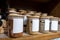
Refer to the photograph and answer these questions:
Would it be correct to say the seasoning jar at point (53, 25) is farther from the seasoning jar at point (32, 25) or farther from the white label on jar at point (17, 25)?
the white label on jar at point (17, 25)

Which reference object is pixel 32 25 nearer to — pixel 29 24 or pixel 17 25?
pixel 29 24

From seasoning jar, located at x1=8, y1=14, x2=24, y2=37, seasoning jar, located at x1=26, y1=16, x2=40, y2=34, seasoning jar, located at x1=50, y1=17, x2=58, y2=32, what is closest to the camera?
seasoning jar, located at x1=8, y1=14, x2=24, y2=37

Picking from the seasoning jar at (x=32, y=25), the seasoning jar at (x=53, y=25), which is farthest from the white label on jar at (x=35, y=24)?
the seasoning jar at (x=53, y=25)

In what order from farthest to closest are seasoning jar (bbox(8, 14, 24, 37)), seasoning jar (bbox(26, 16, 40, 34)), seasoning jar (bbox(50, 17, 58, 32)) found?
seasoning jar (bbox(50, 17, 58, 32)) → seasoning jar (bbox(26, 16, 40, 34)) → seasoning jar (bbox(8, 14, 24, 37))

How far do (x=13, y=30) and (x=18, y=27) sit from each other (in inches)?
1.4

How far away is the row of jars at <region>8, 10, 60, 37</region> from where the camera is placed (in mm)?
747

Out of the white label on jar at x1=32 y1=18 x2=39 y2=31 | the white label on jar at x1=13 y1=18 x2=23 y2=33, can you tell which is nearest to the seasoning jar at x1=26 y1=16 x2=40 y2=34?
the white label on jar at x1=32 y1=18 x2=39 y2=31

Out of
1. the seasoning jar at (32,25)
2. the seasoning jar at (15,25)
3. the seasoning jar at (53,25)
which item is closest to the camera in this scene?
the seasoning jar at (15,25)

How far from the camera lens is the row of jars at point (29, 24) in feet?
2.45

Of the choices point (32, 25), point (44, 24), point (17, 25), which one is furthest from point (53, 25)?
point (17, 25)

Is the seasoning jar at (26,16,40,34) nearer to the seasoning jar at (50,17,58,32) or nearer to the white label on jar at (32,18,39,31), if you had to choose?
the white label on jar at (32,18,39,31)

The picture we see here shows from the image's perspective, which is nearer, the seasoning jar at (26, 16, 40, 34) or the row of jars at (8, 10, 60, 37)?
the row of jars at (8, 10, 60, 37)

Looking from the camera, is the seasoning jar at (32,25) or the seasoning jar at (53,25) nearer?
the seasoning jar at (32,25)

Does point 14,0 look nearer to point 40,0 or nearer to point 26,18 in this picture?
point 40,0
